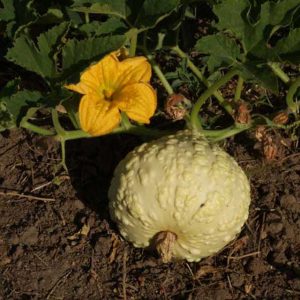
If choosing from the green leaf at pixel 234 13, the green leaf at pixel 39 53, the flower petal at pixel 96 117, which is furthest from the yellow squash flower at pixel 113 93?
the green leaf at pixel 234 13

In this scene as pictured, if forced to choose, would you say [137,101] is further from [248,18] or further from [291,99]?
[291,99]

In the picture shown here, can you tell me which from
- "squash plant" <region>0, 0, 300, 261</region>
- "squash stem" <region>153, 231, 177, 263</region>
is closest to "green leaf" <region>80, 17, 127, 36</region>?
"squash plant" <region>0, 0, 300, 261</region>

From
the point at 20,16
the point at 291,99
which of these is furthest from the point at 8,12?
the point at 291,99

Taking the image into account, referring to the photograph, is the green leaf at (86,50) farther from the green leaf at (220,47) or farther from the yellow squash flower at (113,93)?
the green leaf at (220,47)

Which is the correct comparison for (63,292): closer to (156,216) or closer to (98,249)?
(98,249)

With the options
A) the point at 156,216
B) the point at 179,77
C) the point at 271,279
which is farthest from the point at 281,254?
the point at 179,77

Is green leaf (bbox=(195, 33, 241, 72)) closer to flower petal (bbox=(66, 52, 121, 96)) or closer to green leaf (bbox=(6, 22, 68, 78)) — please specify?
flower petal (bbox=(66, 52, 121, 96))

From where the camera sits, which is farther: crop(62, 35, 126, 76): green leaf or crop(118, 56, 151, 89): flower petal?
crop(118, 56, 151, 89): flower petal
